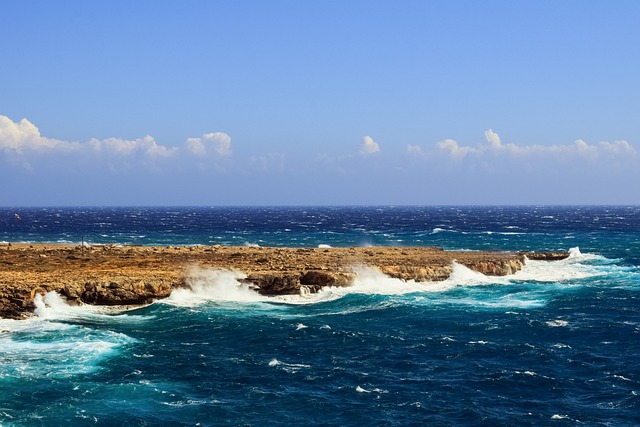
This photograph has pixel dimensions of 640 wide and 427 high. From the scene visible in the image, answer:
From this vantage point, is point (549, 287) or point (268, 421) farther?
point (549, 287)

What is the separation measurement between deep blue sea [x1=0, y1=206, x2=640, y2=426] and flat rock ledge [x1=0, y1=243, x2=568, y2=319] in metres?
1.70

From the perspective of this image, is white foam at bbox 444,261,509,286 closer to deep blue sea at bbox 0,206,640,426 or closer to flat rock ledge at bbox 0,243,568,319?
flat rock ledge at bbox 0,243,568,319

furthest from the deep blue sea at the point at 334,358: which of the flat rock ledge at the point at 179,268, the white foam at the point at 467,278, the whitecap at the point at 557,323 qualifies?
the white foam at the point at 467,278

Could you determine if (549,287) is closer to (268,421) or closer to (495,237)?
(268,421)

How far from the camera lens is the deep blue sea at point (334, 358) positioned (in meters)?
33.3

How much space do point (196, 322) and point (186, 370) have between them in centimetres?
1350

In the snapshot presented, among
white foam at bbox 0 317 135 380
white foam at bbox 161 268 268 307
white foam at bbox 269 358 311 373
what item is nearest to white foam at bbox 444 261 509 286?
white foam at bbox 161 268 268 307

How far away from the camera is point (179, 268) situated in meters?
72.4

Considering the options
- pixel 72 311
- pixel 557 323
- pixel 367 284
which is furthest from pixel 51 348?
pixel 557 323

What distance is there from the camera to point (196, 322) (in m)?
53.8

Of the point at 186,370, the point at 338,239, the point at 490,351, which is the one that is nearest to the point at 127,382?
the point at 186,370

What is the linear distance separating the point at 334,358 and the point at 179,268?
109 ft

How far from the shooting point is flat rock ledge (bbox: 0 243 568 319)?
59.4m

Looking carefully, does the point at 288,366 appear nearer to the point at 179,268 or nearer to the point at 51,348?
the point at 51,348
